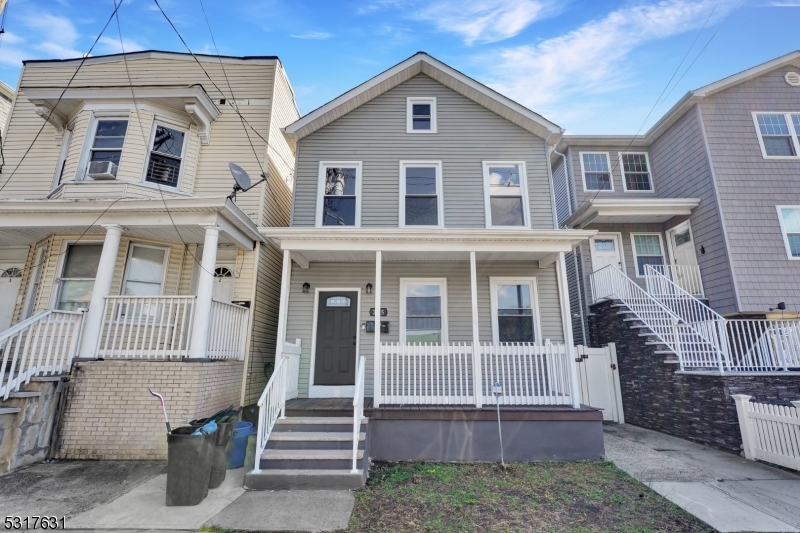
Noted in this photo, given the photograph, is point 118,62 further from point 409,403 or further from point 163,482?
point 409,403

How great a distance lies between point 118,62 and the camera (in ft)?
30.0

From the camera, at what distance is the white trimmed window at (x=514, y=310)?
25.3ft

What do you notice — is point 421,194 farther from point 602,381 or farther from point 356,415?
point 602,381

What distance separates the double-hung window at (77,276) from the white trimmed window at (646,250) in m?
13.2

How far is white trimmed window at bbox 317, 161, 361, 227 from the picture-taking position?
8188 millimetres

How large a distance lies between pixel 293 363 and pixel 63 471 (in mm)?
3302

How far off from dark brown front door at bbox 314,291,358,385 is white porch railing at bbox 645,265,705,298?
782 centimetres

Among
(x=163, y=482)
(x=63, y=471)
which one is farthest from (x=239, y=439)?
(x=63, y=471)

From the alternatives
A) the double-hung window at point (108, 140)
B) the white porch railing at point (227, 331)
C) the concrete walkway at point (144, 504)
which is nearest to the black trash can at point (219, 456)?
the concrete walkway at point (144, 504)

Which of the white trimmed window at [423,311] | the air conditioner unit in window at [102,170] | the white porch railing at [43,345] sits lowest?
the white porch railing at [43,345]

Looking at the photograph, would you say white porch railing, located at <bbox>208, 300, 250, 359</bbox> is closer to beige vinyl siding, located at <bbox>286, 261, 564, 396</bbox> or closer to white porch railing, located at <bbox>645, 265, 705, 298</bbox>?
beige vinyl siding, located at <bbox>286, 261, 564, 396</bbox>

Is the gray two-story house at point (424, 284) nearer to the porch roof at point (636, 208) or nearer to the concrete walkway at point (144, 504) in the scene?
the concrete walkway at point (144, 504)

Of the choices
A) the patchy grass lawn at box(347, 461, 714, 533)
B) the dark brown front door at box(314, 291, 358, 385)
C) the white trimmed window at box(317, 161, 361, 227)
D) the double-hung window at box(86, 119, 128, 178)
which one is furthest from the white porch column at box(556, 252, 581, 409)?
the double-hung window at box(86, 119, 128, 178)

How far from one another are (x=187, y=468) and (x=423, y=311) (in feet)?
15.8
